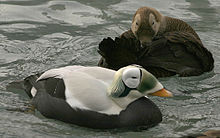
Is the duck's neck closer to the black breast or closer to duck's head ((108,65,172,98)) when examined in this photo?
duck's head ((108,65,172,98))

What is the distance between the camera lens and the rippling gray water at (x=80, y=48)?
6555 mm

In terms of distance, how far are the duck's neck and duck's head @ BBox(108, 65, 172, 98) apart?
35 millimetres

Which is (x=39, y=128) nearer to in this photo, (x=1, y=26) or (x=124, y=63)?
(x=124, y=63)

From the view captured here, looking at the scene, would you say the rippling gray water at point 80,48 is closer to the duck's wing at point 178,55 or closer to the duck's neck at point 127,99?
the duck's wing at point 178,55

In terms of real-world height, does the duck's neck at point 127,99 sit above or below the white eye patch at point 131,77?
below

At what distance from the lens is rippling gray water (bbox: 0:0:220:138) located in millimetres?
6555

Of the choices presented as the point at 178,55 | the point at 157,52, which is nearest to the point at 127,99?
the point at 157,52

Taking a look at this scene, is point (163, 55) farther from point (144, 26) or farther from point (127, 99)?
point (127, 99)

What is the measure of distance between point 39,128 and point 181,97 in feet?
5.95

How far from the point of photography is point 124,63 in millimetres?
7543

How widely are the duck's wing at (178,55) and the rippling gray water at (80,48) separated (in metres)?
0.14

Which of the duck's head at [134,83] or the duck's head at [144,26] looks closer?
the duck's head at [134,83]

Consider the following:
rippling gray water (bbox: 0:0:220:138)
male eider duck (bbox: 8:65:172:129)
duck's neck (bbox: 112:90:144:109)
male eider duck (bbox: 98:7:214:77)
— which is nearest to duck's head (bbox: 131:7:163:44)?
male eider duck (bbox: 98:7:214:77)

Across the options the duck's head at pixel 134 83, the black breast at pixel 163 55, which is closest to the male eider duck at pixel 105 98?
the duck's head at pixel 134 83
